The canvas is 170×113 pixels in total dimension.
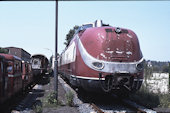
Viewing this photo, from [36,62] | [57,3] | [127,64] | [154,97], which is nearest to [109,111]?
[127,64]

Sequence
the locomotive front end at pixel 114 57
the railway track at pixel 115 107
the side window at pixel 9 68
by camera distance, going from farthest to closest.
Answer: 1. the side window at pixel 9 68
2. the locomotive front end at pixel 114 57
3. the railway track at pixel 115 107

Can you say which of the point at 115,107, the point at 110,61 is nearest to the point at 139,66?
the point at 110,61

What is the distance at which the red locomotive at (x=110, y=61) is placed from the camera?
8.51m

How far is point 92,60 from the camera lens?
28.8 ft

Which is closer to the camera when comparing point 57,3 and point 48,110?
point 48,110

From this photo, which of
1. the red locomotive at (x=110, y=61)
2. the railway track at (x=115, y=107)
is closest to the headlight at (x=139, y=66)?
the red locomotive at (x=110, y=61)

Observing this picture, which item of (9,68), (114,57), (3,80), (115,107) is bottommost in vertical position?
(115,107)

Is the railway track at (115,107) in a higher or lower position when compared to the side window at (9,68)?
lower

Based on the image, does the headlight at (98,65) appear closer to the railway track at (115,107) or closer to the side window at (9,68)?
the railway track at (115,107)

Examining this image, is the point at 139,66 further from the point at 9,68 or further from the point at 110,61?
the point at 9,68

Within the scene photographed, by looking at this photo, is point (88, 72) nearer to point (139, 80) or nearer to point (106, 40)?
point (106, 40)

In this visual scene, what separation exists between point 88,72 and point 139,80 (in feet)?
7.47

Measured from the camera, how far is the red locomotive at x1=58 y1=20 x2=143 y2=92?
851 centimetres

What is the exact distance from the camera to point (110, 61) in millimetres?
8586
